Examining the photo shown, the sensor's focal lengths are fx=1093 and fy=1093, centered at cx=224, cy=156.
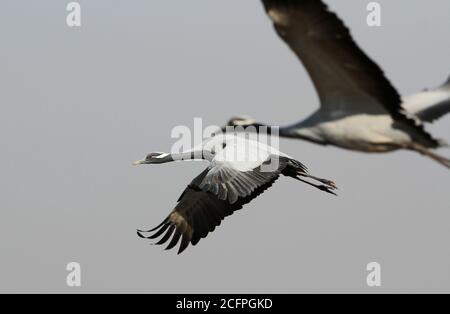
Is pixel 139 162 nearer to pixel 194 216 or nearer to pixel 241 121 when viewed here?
pixel 194 216

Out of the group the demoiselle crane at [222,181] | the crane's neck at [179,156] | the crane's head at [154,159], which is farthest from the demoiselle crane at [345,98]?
the crane's head at [154,159]

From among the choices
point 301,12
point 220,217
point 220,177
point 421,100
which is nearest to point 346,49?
point 301,12

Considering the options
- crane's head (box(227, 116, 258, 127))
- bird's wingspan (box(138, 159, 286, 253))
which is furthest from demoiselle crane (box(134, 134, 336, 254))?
crane's head (box(227, 116, 258, 127))

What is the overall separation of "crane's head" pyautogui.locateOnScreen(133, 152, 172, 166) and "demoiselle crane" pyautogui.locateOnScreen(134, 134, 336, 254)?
24 mm

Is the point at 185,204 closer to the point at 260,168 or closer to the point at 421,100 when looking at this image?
the point at 260,168

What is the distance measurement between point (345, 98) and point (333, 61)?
0.51 m

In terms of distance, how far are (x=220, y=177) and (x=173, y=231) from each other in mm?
2638

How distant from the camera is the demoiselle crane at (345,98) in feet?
33.4

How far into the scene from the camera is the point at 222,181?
1571cm

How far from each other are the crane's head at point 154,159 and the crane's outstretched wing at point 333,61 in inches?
337

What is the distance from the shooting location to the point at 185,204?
18094mm

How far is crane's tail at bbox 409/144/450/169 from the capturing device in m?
10.6

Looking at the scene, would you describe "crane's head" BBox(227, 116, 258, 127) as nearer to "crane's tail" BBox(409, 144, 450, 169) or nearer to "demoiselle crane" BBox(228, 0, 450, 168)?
"demoiselle crane" BBox(228, 0, 450, 168)

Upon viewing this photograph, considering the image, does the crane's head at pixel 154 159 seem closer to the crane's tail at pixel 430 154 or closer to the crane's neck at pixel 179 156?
the crane's neck at pixel 179 156
